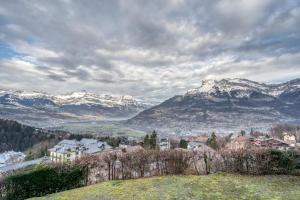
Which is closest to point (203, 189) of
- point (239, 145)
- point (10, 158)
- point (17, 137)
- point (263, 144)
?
point (239, 145)

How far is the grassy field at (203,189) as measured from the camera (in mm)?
15859

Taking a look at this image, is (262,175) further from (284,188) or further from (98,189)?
(98,189)

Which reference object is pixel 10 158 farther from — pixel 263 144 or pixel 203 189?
pixel 203 189

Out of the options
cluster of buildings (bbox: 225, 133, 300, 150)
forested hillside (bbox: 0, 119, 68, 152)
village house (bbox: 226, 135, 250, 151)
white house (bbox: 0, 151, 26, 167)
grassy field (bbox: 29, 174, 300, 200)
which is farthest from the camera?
forested hillside (bbox: 0, 119, 68, 152)

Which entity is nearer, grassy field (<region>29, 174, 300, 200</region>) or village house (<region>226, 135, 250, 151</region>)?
grassy field (<region>29, 174, 300, 200</region>)

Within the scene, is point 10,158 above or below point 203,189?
below

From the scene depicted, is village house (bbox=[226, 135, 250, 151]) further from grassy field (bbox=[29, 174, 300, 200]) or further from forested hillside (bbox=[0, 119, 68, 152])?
forested hillside (bbox=[0, 119, 68, 152])

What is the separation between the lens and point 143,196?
16.4 meters

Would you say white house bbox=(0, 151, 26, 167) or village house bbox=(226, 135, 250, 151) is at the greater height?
village house bbox=(226, 135, 250, 151)

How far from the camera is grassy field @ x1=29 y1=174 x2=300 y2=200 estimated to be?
15859 millimetres

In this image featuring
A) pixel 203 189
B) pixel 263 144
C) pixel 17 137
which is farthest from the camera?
pixel 17 137

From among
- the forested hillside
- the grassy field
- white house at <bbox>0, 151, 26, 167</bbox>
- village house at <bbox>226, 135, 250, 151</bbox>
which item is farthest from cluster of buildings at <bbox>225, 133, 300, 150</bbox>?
the forested hillside

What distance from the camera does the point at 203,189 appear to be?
17.4 metres

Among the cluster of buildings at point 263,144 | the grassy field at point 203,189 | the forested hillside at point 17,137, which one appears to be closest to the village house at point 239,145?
the cluster of buildings at point 263,144
